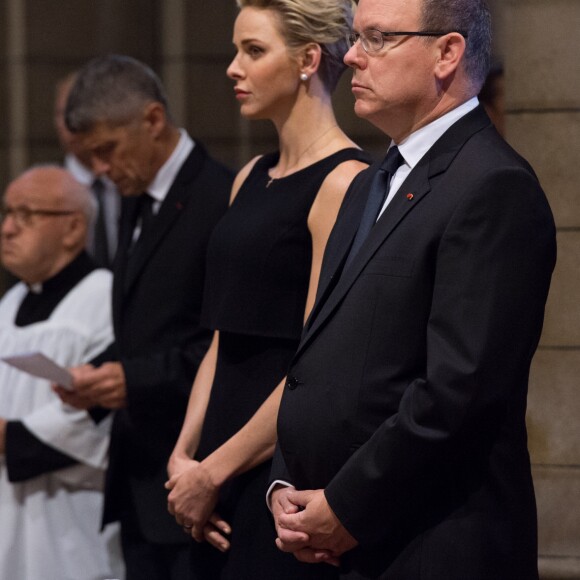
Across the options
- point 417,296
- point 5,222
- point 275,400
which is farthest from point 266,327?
point 5,222

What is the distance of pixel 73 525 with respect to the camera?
459cm

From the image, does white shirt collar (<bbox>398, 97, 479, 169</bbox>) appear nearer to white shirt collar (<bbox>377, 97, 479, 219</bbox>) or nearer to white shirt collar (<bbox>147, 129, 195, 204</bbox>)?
white shirt collar (<bbox>377, 97, 479, 219</bbox>)

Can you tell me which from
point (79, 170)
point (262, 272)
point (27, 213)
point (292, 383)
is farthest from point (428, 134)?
point (79, 170)

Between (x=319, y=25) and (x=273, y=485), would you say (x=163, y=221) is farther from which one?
(x=273, y=485)

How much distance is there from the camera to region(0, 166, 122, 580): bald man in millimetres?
4480

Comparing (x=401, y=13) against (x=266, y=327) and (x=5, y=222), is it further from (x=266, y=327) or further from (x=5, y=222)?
(x=5, y=222)

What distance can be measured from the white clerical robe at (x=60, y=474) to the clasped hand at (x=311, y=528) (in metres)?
1.95

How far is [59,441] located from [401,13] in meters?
2.34

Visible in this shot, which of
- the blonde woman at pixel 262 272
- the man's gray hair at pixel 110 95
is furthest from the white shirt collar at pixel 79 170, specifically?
the blonde woman at pixel 262 272

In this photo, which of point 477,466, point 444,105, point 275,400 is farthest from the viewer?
point 275,400

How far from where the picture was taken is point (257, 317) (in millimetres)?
3156

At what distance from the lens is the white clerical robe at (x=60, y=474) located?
14.7 ft

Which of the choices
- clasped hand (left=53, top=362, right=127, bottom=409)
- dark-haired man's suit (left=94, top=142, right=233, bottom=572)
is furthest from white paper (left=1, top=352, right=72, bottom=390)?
dark-haired man's suit (left=94, top=142, right=233, bottom=572)

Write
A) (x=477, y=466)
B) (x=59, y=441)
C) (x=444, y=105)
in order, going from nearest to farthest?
1. (x=477, y=466)
2. (x=444, y=105)
3. (x=59, y=441)
